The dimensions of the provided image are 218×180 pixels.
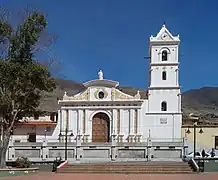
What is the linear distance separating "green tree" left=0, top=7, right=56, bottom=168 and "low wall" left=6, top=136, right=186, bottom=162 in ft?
39.7

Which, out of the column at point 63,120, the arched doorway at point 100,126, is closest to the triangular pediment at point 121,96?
the arched doorway at point 100,126

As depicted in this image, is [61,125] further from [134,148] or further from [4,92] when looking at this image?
[4,92]

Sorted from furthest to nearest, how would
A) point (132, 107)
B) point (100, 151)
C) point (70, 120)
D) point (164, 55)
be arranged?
point (164, 55) → point (70, 120) → point (132, 107) → point (100, 151)

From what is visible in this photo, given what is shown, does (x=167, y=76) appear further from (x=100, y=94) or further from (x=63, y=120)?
(x=63, y=120)

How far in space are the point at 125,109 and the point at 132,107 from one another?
0.77 m

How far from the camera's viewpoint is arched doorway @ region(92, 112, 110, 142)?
48.0m

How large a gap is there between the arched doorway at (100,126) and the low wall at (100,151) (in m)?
6.96

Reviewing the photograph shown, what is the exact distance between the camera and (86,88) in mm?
49000

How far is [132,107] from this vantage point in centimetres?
4747

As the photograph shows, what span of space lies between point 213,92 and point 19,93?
162 meters

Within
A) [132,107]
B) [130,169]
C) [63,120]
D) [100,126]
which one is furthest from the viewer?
[63,120]

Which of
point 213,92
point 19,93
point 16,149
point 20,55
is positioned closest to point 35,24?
point 20,55

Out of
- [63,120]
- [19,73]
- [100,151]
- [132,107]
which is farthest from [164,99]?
[19,73]

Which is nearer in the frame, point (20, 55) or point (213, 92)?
point (20, 55)
